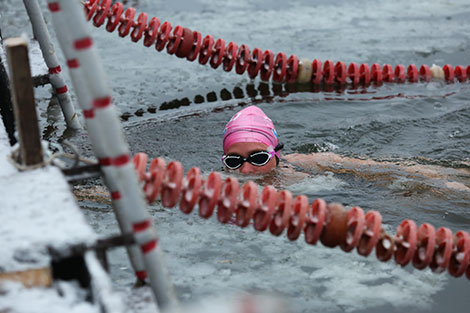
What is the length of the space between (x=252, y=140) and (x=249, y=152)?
0.18 metres

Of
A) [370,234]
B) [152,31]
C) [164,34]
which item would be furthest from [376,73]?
[370,234]

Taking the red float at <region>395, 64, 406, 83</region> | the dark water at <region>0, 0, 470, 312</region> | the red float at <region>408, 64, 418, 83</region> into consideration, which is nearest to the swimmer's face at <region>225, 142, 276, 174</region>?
the dark water at <region>0, 0, 470, 312</region>

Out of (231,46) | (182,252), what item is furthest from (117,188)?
(231,46)

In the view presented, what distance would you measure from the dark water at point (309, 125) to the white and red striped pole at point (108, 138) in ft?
4.39

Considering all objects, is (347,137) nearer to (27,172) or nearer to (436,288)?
(436,288)

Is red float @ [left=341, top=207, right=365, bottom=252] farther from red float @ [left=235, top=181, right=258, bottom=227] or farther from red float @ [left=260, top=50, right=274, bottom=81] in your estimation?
red float @ [left=260, top=50, right=274, bottom=81]

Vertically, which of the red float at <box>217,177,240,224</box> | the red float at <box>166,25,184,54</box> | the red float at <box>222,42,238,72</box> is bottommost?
the red float at <box>217,177,240,224</box>

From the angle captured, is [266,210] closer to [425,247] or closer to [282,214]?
[282,214]

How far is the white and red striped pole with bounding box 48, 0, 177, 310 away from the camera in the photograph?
2.43 m

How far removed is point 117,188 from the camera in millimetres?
2824

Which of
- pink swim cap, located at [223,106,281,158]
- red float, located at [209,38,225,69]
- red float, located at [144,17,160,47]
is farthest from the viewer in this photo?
red float, located at [209,38,225,69]

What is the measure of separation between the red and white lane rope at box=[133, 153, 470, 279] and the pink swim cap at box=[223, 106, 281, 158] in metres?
1.87

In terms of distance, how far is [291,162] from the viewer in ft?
20.3

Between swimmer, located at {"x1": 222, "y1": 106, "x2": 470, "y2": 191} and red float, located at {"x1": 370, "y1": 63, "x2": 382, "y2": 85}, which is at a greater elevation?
red float, located at {"x1": 370, "y1": 63, "x2": 382, "y2": 85}
